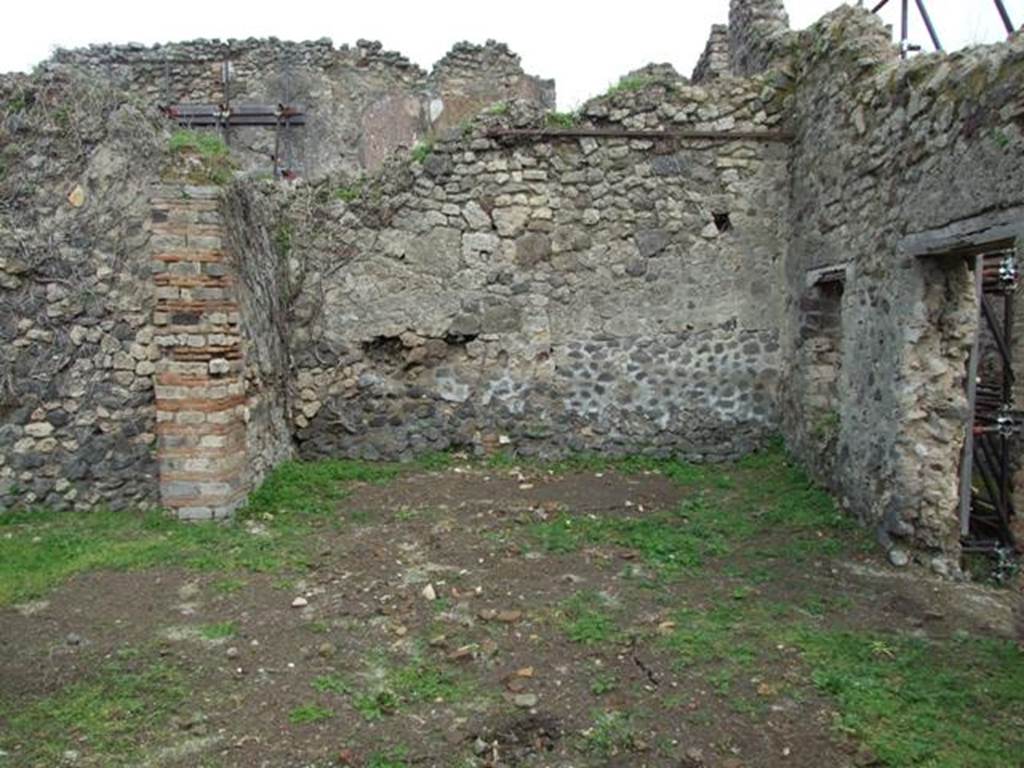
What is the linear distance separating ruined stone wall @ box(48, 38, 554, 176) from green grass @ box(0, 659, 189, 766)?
9.72 m

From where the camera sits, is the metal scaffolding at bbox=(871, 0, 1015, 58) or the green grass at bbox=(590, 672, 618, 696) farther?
the metal scaffolding at bbox=(871, 0, 1015, 58)

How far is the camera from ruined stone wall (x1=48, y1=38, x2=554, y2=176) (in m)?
12.2

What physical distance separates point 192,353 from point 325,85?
7.77 metres

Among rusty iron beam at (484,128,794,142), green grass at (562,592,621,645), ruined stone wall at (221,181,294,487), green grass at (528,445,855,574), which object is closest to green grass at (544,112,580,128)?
rusty iron beam at (484,128,794,142)

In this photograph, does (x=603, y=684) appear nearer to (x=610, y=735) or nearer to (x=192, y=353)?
(x=610, y=735)

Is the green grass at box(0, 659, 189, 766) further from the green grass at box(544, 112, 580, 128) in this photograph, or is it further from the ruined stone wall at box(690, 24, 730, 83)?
the ruined stone wall at box(690, 24, 730, 83)

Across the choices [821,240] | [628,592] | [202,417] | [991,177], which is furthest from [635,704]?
[821,240]

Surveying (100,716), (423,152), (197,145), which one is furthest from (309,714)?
(423,152)

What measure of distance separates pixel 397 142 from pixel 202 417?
7.92 metres

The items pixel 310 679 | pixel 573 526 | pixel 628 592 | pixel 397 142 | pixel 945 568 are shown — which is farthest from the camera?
pixel 397 142

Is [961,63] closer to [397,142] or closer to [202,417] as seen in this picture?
[202,417]

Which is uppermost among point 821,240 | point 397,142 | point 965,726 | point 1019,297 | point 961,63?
point 397,142

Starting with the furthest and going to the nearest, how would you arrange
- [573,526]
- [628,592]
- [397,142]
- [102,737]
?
[397,142]
[573,526]
[628,592]
[102,737]

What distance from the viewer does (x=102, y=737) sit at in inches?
129
